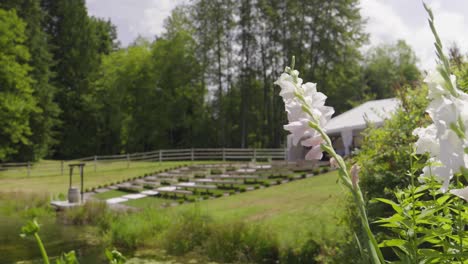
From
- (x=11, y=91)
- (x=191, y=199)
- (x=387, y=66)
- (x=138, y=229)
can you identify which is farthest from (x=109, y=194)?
(x=387, y=66)

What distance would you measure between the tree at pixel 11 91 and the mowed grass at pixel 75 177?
3108 millimetres

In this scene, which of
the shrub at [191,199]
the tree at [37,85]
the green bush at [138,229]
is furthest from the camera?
the tree at [37,85]

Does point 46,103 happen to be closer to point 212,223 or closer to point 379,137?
point 212,223

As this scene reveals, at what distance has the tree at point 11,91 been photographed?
100.0 feet

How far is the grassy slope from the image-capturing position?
8.61 m

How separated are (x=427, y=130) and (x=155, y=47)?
42104 millimetres

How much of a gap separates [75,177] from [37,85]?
13.0m

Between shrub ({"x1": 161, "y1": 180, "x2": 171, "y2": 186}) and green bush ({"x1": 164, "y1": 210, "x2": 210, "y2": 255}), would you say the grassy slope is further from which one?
shrub ({"x1": 161, "y1": 180, "x2": 171, "y2": 186})

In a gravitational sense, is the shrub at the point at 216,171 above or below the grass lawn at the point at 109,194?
above

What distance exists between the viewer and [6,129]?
30.0 meters

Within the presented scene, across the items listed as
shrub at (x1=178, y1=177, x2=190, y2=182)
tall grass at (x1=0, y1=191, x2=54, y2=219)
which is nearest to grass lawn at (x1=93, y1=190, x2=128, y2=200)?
tall grass at (x1=0, y1=191, x2=54, y2=219)

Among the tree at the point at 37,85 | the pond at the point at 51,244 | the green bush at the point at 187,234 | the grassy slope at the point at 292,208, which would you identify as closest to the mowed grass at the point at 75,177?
the tree at the point at 37,85

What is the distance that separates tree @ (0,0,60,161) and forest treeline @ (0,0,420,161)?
0.27ft

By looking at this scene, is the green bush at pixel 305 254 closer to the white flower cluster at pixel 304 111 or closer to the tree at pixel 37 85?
the white flower cluster at pixel 304 111
